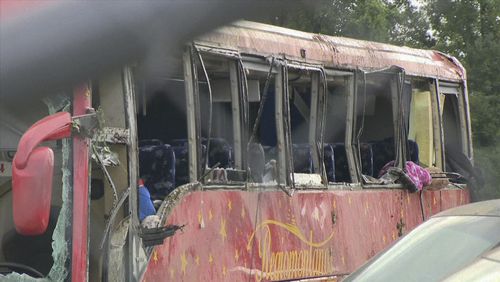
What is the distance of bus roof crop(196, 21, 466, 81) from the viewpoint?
5.27 meters

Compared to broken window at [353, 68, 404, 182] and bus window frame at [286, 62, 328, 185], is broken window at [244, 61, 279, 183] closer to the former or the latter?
bus window frame at [286, 62, 328, 185]

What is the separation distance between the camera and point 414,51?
24.3 ft

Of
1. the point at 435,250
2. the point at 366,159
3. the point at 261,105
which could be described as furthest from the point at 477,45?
the point at 435,250

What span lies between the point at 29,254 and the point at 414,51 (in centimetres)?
470

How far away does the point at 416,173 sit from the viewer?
6801mm

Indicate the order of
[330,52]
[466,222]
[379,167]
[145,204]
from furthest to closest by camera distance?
1. [379,167]
2. [330,52]
3. [145,204]
4. [466,222]

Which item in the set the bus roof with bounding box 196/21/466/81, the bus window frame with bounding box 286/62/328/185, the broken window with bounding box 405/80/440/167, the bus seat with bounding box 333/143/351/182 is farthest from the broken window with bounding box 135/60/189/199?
the broken window with bounding box 405/80/440/167

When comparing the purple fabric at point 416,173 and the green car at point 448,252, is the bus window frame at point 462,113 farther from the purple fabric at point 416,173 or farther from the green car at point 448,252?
the green car at point 448,252

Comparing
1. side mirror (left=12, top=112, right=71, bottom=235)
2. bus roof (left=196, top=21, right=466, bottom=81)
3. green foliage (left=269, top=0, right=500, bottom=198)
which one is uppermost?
green foliage (left=269, top=0, right=500, bottom=198)

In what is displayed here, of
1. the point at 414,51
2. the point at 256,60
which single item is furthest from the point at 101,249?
the point at 414,51

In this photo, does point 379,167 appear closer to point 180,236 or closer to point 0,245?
point 180,236

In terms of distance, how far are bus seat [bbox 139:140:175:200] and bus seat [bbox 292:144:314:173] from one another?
130cm

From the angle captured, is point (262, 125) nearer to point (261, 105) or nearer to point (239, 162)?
point (261, 105)

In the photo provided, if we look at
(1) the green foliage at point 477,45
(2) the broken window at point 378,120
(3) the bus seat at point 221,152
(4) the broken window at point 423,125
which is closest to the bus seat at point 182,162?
(3) the bus seat at point 221,152
